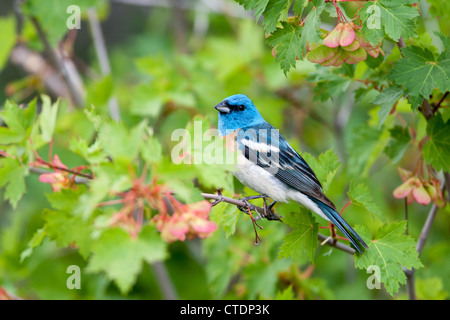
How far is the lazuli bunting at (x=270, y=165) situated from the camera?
101 inches

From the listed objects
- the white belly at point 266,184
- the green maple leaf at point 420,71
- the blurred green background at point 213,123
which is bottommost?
the blurred green background at point 213,123

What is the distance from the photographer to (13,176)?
211cm

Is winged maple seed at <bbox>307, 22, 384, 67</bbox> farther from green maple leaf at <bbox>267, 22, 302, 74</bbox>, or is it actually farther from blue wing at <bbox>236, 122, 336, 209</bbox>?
blue wing at <bbox>236, 122, 336, 209</bbox>

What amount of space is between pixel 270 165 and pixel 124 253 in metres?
1.52

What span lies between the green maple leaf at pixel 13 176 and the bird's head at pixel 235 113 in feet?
4.48

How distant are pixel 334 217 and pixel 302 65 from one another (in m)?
2.01

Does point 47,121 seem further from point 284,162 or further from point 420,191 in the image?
point 420,191

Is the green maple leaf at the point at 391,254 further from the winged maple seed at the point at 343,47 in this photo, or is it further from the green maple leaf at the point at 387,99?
the winged maple seed at the point at 343,47

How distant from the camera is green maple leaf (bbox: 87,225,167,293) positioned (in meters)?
1.46

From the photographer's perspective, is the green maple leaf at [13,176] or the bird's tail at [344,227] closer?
the green maple leaf at [13,176]

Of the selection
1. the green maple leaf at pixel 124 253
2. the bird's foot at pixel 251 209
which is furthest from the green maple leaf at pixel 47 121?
the bird's foot at pixel 251 209

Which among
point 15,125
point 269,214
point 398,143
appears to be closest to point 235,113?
point 269,214

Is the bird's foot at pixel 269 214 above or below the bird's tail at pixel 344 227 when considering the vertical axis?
below
